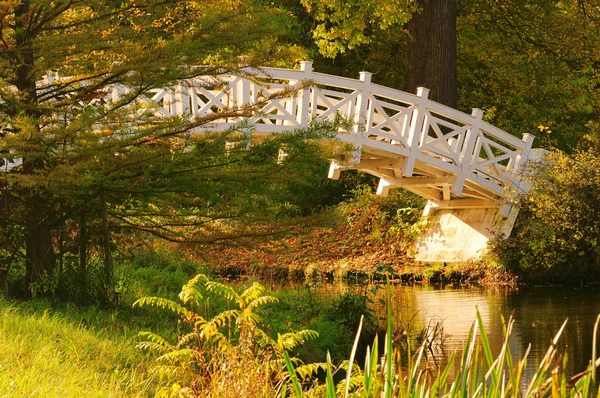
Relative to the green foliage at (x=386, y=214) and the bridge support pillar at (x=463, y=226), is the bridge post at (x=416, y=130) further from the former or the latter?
the green foliage at (x=386, y=214)

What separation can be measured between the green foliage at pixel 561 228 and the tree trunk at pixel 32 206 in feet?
30.0

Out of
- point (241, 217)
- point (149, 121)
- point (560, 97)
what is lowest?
point (241, 217)

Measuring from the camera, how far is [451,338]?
36.6 ft

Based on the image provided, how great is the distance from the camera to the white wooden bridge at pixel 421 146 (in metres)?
15.5

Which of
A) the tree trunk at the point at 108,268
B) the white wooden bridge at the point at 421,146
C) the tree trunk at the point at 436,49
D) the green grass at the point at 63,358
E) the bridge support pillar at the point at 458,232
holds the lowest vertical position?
the green grass at the point at 63,358

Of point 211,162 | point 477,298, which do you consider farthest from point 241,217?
point 477,298

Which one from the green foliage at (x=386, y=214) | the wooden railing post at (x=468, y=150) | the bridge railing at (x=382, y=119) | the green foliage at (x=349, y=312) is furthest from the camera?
the green foliage at (x=386, y=214)

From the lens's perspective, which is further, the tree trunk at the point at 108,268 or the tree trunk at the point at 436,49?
the tree trunk at the point at 436,49

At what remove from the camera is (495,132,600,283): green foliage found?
16.5 metres

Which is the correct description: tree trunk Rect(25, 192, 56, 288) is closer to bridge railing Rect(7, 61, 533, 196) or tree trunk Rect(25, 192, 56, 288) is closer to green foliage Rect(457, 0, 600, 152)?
bridge railing Rect(7, 61, 533, 196)

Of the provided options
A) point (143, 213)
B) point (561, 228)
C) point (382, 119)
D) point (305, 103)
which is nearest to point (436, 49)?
point (382, 119)

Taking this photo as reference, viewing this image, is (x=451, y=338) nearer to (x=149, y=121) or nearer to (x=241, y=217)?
(x=241, y=217)

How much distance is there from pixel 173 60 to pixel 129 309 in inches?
98.7

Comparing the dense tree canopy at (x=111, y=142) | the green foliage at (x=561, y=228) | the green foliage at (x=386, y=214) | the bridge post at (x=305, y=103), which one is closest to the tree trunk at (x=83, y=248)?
the dense tree canopy at (x=111, y=142)
